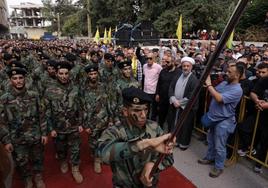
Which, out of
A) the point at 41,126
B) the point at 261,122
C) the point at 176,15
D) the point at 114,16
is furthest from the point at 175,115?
the point at 114,16

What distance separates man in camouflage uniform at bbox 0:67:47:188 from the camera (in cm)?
386

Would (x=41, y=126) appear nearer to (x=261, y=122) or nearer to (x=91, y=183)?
(x=91, y=183)

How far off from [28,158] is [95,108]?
1.32 m

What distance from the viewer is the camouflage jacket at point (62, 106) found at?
4.35m

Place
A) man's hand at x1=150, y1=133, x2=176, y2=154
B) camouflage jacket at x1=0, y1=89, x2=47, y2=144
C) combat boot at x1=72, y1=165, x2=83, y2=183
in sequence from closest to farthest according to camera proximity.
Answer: man's hand at x1=150, y1=133, x2=176, y2=154 → camouflage jacket at x1=0, y1=89, x2=47, y2=144 → combat boot at x1=72, y1=165, x2=83, y2=183

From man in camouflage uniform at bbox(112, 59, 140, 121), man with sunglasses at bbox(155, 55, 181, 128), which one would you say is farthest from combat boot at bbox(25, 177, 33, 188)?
man with sunglasses at bbox(155, 55, 181, 128)

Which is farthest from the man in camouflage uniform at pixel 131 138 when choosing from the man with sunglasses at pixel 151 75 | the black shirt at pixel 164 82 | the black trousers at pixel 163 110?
the man with sunglasses at pixel 151 75

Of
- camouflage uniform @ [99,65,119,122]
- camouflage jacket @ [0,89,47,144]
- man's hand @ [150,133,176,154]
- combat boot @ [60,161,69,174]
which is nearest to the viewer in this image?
man's hand @ [150,133,176,154]

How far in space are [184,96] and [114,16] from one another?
119 ft

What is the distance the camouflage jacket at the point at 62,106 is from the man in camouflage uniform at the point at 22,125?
0.73ft

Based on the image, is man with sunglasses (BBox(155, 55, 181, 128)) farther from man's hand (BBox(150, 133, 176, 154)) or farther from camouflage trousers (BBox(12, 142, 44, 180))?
man's hand (BBox(150, 133, 176, 154))

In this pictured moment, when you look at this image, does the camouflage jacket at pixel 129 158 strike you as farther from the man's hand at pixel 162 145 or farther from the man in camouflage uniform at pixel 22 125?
the man in camouflage uniform at pixel 22 125

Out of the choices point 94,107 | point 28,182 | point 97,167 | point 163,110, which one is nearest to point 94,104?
point 94,107

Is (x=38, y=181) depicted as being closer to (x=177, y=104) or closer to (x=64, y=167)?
(x=64, y=167)
